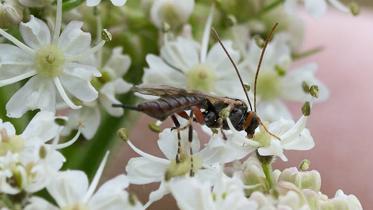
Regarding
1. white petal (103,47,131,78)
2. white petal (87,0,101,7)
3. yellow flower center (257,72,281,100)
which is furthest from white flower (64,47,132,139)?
yellow flower center (257,72,281,100)

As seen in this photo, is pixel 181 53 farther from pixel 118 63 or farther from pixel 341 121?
pixel 341 121

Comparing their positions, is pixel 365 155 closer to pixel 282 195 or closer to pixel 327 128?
pixel 327 128

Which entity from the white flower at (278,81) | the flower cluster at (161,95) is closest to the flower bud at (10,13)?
the flower cluster at (161,95)

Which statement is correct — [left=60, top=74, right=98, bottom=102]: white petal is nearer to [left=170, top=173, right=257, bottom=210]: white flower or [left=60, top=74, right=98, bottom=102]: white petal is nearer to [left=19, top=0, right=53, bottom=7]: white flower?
[left=19, top=0, right=53, bottom=7]: white flower

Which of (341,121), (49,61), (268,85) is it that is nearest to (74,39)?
(49,61)

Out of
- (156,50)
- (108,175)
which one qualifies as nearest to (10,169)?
(156,50)

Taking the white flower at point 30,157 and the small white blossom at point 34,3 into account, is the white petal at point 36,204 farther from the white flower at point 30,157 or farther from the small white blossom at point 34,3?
the small white blossom at point 34,3
